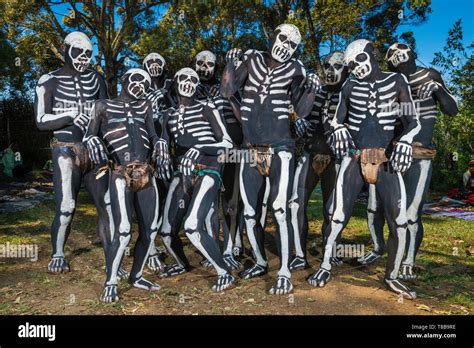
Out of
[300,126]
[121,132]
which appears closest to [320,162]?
[300,126]

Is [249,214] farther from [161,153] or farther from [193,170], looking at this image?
[161,153]

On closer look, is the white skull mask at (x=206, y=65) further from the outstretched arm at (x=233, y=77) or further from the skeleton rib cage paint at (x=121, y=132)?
the skeleton rib cage paint at (x=121, y=132)

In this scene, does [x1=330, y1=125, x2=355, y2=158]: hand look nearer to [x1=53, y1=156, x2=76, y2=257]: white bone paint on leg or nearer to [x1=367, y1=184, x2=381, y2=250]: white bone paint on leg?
[x1=367, y1=184, x2=381, y2=250]: white bone paint on leg

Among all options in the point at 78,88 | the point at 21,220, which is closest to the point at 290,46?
the point at 78,88

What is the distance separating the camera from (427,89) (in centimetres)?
561

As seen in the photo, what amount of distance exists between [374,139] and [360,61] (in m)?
0.92

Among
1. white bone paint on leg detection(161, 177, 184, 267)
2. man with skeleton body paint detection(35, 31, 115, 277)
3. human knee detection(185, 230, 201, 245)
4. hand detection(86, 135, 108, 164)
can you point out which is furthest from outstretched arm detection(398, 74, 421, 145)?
man with skeleton body paint detection(35, 31, 115, 277)

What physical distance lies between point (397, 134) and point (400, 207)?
98 centimetres

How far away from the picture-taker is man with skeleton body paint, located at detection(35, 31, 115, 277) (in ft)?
19.0

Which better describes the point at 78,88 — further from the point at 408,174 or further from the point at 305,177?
the point at 408,174

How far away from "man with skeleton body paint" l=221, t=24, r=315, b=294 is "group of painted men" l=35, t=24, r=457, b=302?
0.01 meters

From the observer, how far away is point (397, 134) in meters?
5.43

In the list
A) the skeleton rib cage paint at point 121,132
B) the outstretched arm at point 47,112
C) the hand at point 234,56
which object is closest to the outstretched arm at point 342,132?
the hand at point 234,56

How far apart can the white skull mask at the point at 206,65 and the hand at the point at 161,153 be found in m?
2.22
